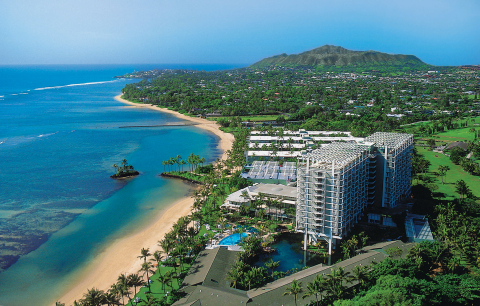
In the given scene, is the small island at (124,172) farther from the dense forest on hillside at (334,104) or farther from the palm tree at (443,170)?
the palm tree at (443,170)

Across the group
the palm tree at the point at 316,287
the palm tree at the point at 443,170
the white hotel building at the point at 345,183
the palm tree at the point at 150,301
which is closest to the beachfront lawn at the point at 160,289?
the palm tree at the point at 150,301

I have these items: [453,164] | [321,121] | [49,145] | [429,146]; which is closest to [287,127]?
[321,121]

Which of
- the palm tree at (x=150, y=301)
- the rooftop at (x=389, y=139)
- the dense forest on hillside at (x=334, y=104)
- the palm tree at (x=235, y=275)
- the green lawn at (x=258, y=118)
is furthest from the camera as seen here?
the green lawn at (x=258, y=118)

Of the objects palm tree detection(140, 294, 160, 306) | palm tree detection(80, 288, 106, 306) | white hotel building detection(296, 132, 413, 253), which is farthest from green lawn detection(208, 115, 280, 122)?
palm tree detection(80, 288, 106, 306)

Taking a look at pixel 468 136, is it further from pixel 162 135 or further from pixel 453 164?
pixel 162 135

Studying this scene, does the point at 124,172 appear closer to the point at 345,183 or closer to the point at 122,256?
the point at 122,256

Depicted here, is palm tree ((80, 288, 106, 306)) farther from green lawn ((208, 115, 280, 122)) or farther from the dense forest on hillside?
green lawn ((208, 115, 280, 122))
